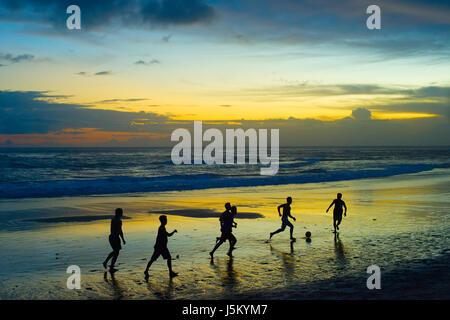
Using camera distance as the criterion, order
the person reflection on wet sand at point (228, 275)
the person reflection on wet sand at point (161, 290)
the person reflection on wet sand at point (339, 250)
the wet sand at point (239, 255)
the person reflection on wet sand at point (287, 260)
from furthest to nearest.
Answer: the person reflection on wet sand at point (339, 250) < the person reflection on wet sand at point (287, 260) < the person reflection on wet sand at point (228, 275) < the wet sand at point (239, 255) < the person reflection on wet sand at point (161, 290)

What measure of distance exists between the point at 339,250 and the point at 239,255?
286 cm

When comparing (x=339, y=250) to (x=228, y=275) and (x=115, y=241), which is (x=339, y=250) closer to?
Result: (x=228, y=275)

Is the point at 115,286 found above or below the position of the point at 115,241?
below

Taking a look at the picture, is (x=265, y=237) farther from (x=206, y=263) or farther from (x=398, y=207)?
(x=398, y=207)

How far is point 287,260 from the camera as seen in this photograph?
1043 centimetres

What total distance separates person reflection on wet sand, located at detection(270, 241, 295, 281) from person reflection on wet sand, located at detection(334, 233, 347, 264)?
1196 millimetres

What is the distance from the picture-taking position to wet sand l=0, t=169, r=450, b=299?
8125mm

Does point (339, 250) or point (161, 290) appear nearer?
point (161, 290)

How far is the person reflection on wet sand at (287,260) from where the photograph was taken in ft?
30.1

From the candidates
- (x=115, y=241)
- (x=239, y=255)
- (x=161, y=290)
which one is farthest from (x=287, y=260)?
(x=115, y=241)

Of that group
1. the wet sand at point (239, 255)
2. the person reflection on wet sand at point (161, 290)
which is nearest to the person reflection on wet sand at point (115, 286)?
the wet sand at point (239, 255)

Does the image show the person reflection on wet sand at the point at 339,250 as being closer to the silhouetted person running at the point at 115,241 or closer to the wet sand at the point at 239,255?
the wet sand at the point at 239,255

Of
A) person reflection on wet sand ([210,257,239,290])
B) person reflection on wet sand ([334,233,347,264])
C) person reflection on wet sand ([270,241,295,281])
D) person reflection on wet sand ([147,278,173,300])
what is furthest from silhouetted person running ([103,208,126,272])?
person reflection on wet sand ([334,233,347,264])

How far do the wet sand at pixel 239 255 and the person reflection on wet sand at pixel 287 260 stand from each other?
0.03 meters
